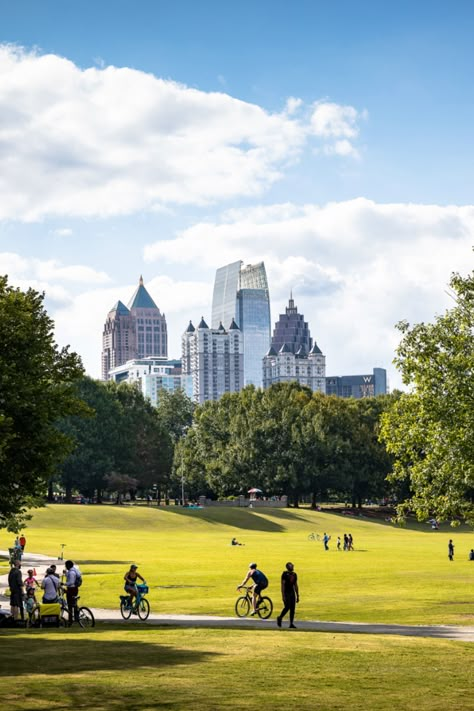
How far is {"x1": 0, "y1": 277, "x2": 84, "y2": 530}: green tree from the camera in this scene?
38.1 m

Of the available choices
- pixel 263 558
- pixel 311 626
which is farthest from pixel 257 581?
pixel 263 558

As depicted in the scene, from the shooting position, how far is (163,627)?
3166 cm

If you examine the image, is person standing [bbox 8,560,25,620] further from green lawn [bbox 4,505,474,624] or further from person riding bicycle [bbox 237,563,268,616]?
person riding bicycle [bbox 237,563,268,616]

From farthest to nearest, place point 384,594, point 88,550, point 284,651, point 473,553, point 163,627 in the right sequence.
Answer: point 88,550
point 473,553
point 384,594
point 163,627
point 284,651

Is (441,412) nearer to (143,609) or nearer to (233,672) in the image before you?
(143,609)

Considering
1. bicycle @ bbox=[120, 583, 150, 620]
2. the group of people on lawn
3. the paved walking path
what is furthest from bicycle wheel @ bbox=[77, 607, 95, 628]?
bicycle @ bbox=[120, 583, 150, 620]

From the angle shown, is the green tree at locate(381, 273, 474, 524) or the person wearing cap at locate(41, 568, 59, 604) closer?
the person wearing cap at locate(41, 568, 59, 604)

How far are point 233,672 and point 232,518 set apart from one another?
98074mm

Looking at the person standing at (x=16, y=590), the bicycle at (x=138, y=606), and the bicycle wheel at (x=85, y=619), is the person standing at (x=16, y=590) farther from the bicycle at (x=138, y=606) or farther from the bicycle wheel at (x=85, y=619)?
the bicycle at (x=138, y=606)

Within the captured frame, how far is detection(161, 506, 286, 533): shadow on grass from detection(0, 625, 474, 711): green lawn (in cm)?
8654

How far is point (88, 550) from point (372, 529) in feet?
180

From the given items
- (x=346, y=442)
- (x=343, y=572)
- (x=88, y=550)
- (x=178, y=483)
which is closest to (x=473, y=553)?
(x=343, y=572)

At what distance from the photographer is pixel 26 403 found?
124ft

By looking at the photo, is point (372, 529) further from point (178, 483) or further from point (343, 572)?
point (343, 572)
